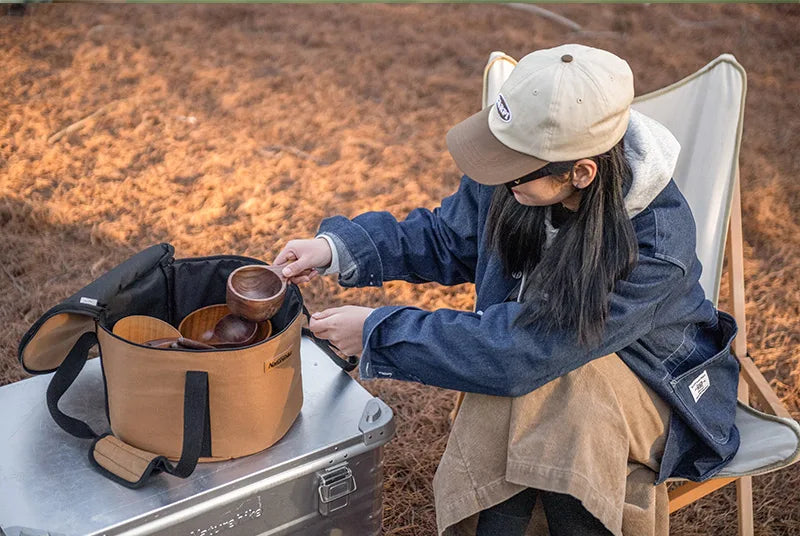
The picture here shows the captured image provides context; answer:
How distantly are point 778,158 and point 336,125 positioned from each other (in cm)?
198

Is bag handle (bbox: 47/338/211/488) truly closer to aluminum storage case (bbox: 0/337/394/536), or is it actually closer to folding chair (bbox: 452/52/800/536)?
aluminum storage case (bbox: 0/337/394/536)

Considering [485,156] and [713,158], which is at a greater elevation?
[485,156]

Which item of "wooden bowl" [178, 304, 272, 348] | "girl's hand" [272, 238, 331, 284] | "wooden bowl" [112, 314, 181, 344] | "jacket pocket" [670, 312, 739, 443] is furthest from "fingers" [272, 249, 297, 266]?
"jacket pocket" [670, 312, 739, 443]

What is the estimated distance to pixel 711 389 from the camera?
179 cm

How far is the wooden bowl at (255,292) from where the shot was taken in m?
1.67

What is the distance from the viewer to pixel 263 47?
4.52 meters

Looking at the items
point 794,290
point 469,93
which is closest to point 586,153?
point 794,290

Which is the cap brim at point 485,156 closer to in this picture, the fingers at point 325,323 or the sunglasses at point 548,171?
the sunglasses at point 548,171

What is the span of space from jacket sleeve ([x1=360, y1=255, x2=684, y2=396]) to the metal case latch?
0.23 meters

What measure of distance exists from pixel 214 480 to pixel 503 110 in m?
0.85

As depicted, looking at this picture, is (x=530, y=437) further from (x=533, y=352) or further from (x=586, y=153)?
(x=586, y=153)

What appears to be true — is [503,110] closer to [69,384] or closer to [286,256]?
[286,256]

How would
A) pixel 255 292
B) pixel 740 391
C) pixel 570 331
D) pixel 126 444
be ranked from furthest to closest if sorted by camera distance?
pixel 740 391, pixel 255 292, pixel 126 444, pixel 570 331

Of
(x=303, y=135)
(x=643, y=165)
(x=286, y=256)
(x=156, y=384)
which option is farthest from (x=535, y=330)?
(x=303, y=135)
